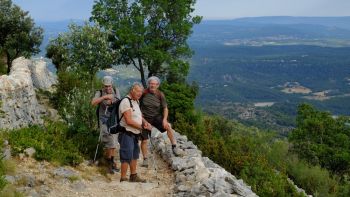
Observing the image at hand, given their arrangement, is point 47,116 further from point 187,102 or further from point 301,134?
point 301,134

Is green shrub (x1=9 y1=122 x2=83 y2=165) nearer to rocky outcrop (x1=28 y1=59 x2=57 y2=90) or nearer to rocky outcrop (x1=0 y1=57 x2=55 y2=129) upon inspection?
rocky outcrop (x1=0 y1=57 x2=55 y2=129)

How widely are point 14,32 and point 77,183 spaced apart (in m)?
16.6

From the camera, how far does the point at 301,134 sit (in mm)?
46000

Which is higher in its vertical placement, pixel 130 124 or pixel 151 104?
pixel 151 104

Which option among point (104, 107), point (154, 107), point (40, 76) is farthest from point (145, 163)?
point (40, 76)

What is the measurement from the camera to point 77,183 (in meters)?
10.5

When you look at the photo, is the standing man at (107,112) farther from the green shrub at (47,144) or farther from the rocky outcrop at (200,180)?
the rocky outcrop at (200,180)

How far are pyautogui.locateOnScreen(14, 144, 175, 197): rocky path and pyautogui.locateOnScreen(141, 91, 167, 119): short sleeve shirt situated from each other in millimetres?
1668

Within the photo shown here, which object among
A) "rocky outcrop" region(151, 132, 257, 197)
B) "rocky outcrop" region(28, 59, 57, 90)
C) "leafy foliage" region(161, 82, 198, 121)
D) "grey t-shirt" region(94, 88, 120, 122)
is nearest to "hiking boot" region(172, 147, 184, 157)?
"rocky outcrop" region(151, 132, 257, 197)

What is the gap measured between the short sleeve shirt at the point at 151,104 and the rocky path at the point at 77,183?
167 cm

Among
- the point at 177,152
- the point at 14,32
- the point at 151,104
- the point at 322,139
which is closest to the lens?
the point at 151,104

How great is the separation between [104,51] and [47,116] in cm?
1223

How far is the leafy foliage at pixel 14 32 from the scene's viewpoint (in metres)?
24.1

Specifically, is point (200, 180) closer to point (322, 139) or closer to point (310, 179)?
point (310, 179)
